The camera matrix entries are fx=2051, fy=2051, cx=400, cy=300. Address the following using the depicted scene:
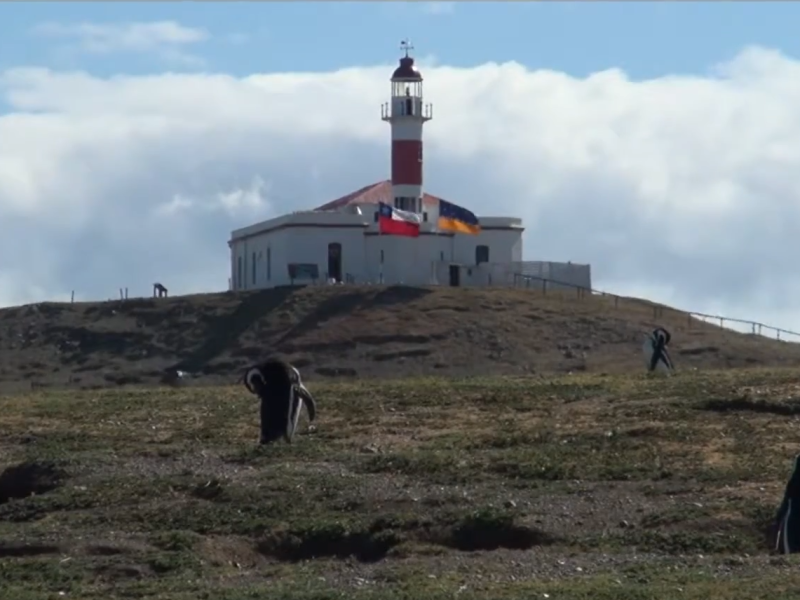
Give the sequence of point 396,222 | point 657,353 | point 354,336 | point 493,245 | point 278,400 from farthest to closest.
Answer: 1. point 493,245
2. point 396,222
3. point 354,336
4. point 657,353
5. point 278,400

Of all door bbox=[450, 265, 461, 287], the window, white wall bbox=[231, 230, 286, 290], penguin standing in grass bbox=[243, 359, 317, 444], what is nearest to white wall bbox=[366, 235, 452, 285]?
door bbox=[450, 265, 461, 287]

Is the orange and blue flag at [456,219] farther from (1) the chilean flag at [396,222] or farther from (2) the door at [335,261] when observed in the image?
(2) the door at [335,261]

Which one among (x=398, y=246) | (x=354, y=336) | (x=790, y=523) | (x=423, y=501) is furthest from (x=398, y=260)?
(x=790, y=523)

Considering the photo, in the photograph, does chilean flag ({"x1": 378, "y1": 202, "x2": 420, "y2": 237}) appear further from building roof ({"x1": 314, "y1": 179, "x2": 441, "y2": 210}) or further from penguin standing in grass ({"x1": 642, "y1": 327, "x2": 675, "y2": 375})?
penguin standing in grass ({"x1": 642, "y1": 327, "x2": 675, "y2": 375})

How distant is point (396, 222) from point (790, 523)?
55466mm

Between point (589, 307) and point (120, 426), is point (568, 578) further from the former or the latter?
point (589, 307)

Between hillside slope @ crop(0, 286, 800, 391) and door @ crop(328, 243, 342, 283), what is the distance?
5386mm

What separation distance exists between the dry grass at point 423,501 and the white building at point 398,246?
43.4 metres

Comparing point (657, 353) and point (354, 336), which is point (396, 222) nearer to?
point (354, 336)

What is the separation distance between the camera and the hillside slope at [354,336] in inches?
2352

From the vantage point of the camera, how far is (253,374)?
1138 inches

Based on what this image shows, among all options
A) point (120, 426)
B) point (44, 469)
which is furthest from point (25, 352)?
point (44, 469)

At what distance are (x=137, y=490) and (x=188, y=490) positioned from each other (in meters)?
0.58

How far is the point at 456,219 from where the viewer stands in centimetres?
7575
